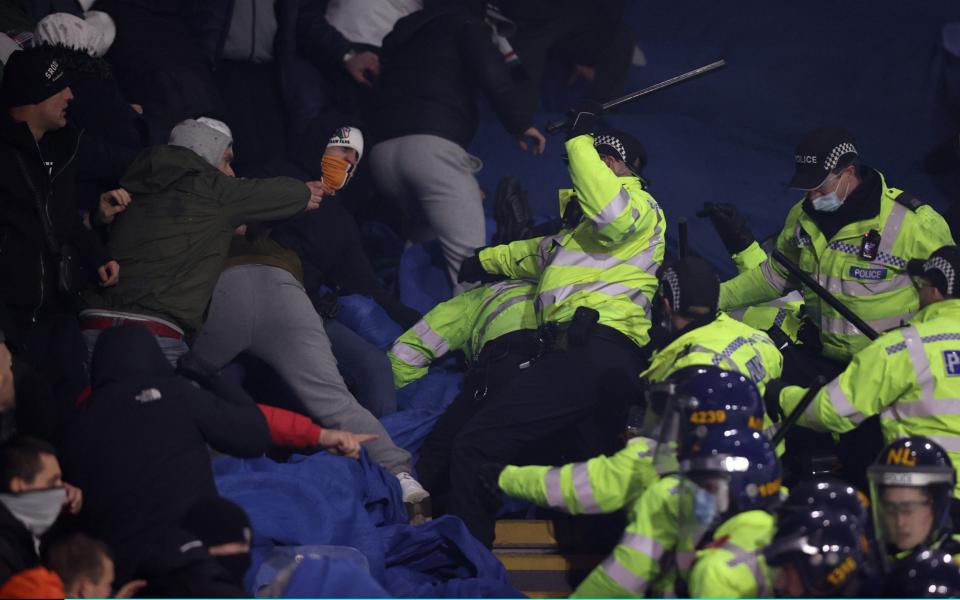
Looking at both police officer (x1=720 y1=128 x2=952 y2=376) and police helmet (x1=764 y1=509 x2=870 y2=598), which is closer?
police helmet (x1=764 y1=509 x2=870 y2=598)

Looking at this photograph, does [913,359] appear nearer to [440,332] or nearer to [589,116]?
[589,116]

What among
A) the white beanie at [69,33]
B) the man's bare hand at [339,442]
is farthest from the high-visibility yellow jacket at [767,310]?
the white beanie at [69,33]

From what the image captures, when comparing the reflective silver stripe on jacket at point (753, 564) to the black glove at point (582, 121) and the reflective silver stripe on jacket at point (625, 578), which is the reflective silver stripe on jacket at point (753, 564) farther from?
the black glove at point (582, 121)

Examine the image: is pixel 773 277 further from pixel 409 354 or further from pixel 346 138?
pixel 346 138

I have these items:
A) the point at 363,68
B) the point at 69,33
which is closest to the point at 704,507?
the point at 69,33

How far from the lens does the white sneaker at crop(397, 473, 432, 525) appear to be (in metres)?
5.34

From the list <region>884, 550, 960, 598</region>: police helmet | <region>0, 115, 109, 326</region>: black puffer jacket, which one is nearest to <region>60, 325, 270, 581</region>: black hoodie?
<region>0, 115, 109, 326</region>: black puffer jacket

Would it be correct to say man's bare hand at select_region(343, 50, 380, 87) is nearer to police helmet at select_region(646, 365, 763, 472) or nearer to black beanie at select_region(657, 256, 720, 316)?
black beanie at select_region(657, 256, 720, 316)

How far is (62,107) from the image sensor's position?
16.5 ft

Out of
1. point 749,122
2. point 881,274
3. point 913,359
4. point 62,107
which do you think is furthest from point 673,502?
point 749,122

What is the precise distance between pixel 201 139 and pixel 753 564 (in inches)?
109

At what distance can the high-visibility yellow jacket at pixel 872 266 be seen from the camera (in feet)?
18.3

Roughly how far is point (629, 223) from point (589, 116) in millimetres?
527

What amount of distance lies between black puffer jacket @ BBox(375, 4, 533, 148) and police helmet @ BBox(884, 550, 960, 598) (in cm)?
330
